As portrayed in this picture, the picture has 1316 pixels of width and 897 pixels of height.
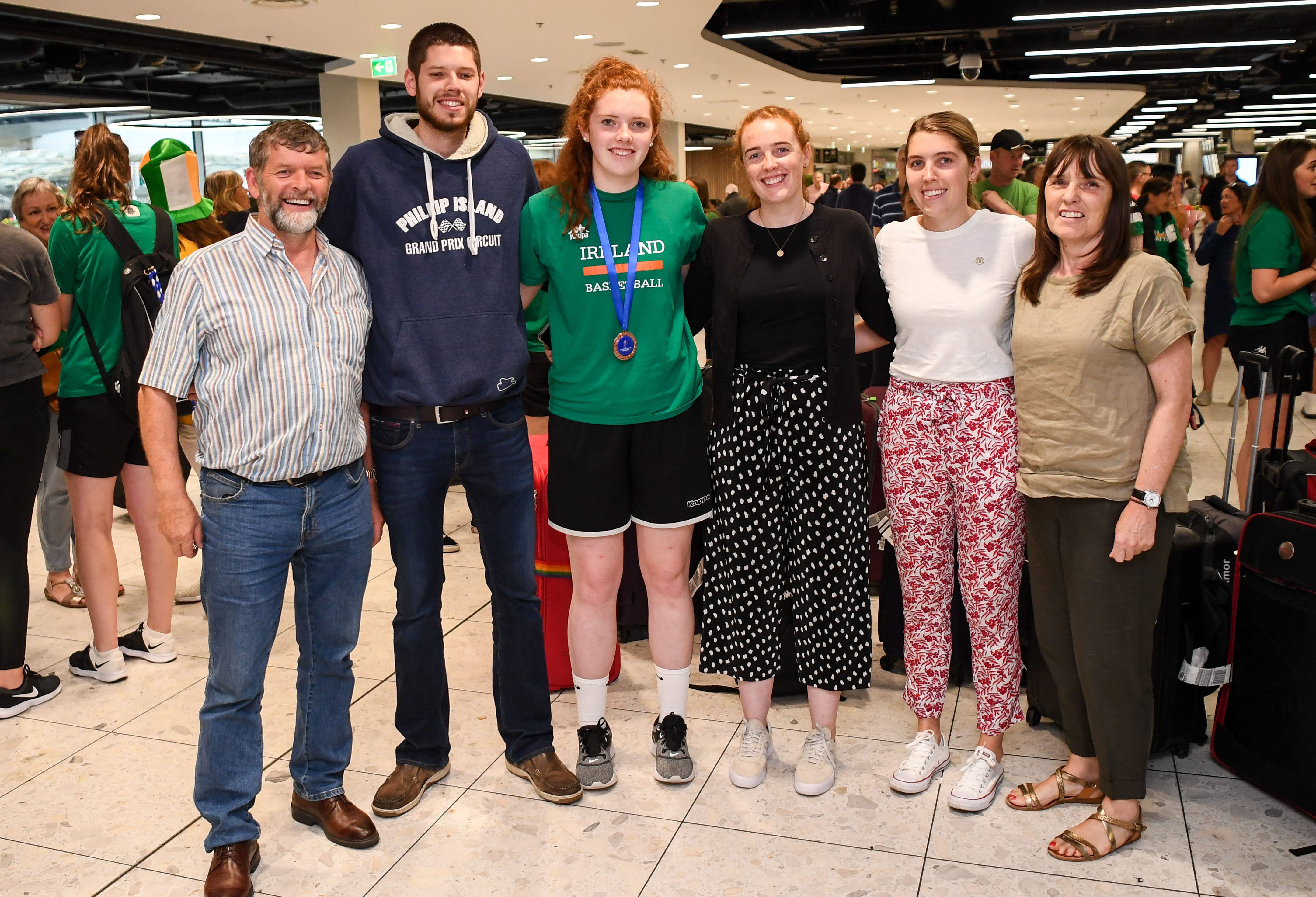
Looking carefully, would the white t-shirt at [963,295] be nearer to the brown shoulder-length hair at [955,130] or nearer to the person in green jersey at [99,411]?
the brown shoulder-length hair at [955,130]

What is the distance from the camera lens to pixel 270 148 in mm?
2139

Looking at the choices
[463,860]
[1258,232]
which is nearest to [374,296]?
[463,860]

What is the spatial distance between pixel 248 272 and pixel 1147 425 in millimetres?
1956

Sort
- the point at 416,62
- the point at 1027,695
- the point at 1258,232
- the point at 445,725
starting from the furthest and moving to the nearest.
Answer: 1. the point at 1258,232
2. the point at 1027,695
3. the point at 445,725
4. the point at 416,62

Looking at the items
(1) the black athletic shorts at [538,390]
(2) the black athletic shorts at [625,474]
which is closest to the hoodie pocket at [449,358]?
(2) the black athletic shorts at [625,474]

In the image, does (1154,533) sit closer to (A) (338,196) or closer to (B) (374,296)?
(B) (374,296)

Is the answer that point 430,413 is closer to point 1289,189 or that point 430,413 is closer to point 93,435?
point 93,435

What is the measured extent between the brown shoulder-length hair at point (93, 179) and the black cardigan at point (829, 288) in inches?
74.5

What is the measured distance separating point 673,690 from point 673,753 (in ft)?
0.54

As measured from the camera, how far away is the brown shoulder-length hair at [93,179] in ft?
10.1

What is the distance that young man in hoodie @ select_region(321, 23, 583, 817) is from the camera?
2330 millimetres

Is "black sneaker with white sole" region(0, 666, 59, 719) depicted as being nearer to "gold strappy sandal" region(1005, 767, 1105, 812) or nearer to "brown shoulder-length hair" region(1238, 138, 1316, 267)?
"gold strappy sandal" region(1005, 767, 1105, 812)

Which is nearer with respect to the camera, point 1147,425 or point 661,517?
point 1147,425

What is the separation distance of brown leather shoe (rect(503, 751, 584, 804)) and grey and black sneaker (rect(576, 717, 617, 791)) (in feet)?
0.09
